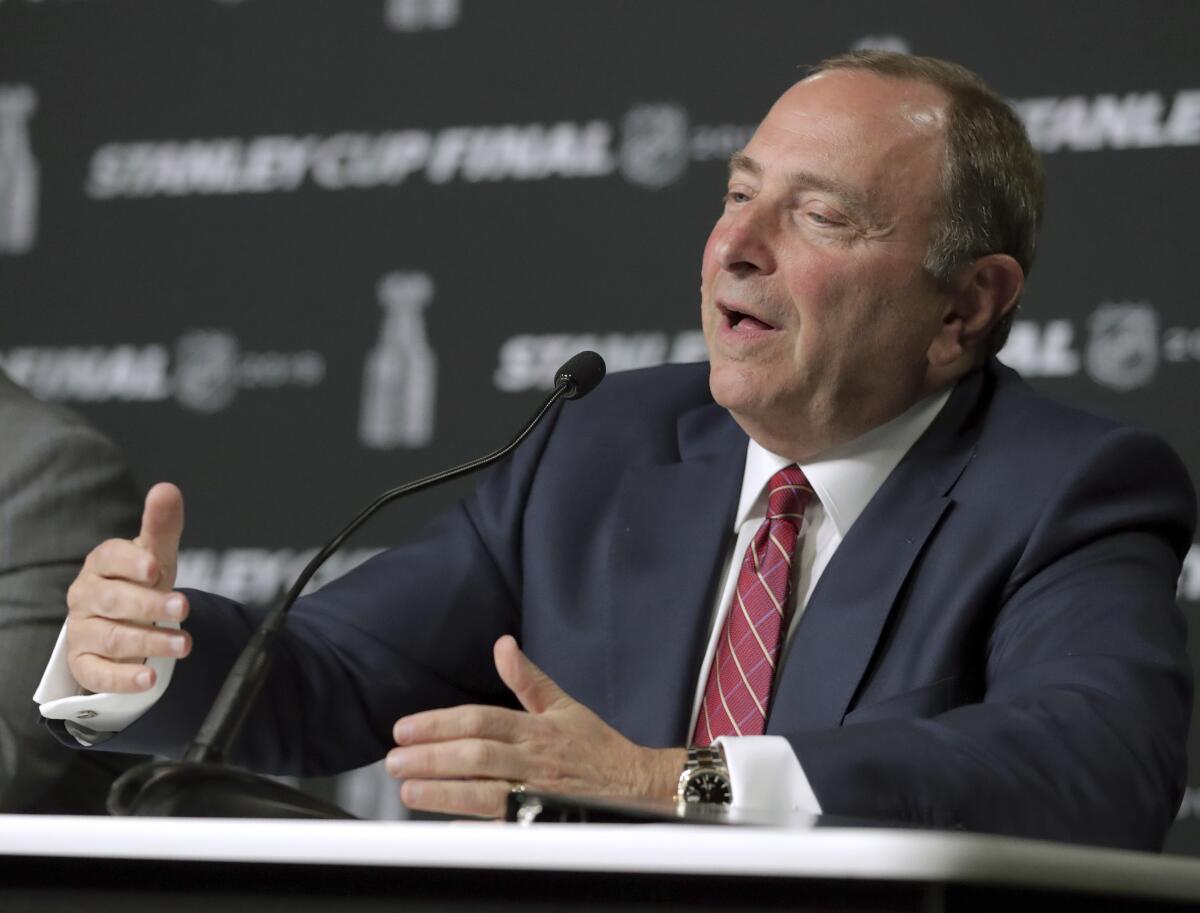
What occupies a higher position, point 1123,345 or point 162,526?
point 1123,345

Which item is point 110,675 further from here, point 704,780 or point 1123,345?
point 1123,345

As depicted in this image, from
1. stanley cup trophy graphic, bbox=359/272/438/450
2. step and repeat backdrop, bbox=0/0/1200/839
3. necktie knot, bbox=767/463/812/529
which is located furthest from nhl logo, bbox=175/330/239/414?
necktie knot, bbox=767/463/812/529

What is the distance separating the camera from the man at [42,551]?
2.59 metres

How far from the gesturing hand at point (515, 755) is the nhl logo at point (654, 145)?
1.73 m

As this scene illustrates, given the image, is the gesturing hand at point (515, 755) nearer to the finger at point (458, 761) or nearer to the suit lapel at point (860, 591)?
the finger at point (458, 761)

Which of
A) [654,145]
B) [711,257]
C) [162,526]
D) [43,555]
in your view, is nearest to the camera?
[162,526]

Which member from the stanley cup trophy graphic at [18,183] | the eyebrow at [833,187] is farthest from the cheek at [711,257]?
the stanley cup trophy graphic at [18,183]

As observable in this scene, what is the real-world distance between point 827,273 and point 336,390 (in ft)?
4.42

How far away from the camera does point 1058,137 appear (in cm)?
280

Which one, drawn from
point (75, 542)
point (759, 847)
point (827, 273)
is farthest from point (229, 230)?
point (759, 847)

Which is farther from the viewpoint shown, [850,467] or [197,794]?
[850,467]

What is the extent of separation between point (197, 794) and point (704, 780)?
48 cm

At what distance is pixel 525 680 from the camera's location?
1446 mm

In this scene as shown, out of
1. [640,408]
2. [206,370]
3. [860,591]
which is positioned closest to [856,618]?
[860,591]
